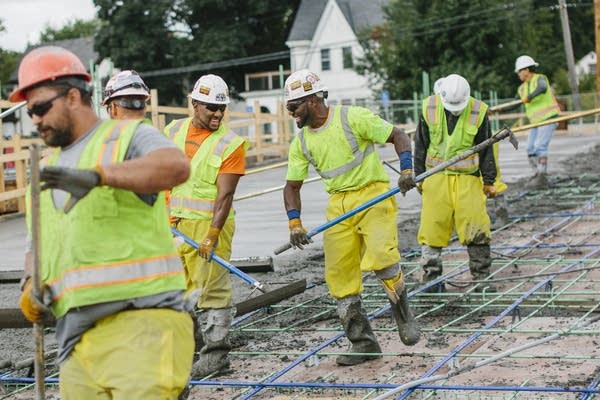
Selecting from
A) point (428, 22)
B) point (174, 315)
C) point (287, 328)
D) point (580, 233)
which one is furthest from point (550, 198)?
point (428, 22)

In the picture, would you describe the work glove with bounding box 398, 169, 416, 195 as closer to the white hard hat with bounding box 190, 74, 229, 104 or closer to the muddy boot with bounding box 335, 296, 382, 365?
the muddy boot with bounding box 335, 296, 382, 365

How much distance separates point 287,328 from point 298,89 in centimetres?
200

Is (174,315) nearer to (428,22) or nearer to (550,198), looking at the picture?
Result: (550,198)

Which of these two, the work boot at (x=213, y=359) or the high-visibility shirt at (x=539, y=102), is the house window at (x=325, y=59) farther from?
the work boot at (x=213, y=359)

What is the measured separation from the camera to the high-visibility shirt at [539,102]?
16094 mm

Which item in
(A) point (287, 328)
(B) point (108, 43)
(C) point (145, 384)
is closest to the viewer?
(C) point (145, 384)

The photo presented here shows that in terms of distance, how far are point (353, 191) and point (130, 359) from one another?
3.52m

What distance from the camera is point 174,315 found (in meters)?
3.80

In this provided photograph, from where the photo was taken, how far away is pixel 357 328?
22.9 ft

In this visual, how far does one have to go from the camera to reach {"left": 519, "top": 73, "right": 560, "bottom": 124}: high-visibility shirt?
16094mm

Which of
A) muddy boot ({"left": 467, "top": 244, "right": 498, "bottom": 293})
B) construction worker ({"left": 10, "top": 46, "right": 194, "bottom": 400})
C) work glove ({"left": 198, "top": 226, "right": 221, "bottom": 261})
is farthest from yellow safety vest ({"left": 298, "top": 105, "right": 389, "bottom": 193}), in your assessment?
construction worker ({"left": 10, "top": 46, "right": 194, "bottom": 400})

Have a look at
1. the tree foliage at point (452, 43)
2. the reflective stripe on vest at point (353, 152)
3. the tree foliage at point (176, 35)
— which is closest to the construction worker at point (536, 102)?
the reflective stripe on vest at point (353, 152)

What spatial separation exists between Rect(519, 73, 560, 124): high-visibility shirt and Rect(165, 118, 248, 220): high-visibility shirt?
9985mm

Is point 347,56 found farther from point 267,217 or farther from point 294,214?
point 294,214
